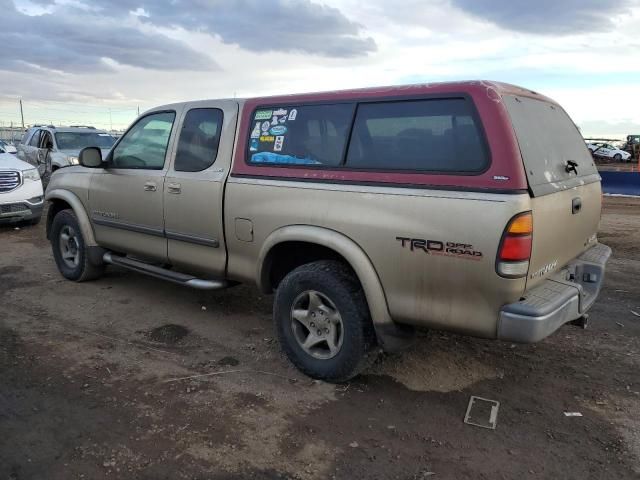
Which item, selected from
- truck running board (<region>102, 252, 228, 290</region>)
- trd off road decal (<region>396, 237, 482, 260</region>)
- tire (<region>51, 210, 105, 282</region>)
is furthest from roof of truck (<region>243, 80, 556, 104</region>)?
tire (<region>51, 210, 105, 282</region>)

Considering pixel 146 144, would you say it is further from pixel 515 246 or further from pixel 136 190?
pixel 515 246

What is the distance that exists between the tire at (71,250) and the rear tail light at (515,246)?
4.59 meters

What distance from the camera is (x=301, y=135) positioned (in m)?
3.90

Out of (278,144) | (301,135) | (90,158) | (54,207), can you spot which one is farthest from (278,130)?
(54,207)

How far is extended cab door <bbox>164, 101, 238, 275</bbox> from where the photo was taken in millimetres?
4340

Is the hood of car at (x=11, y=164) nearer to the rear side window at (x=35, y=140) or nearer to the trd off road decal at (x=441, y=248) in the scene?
the rear side window at (x=35, y=140)

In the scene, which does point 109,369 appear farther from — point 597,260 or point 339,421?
point 597,260

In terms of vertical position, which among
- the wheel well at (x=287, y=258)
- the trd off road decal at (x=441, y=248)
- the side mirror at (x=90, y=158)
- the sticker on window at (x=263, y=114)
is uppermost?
the sticker on window at (x=263, y=114)

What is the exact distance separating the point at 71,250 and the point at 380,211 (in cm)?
431

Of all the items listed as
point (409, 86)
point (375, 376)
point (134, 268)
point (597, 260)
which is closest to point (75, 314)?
point (134, 268)

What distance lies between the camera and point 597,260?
155 inches

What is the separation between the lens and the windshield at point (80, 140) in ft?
42.6

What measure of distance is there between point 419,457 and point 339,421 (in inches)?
22.1

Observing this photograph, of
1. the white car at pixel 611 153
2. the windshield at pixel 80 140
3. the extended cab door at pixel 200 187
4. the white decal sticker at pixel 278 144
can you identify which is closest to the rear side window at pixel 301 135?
the white decal sticker at pixel 278 144
